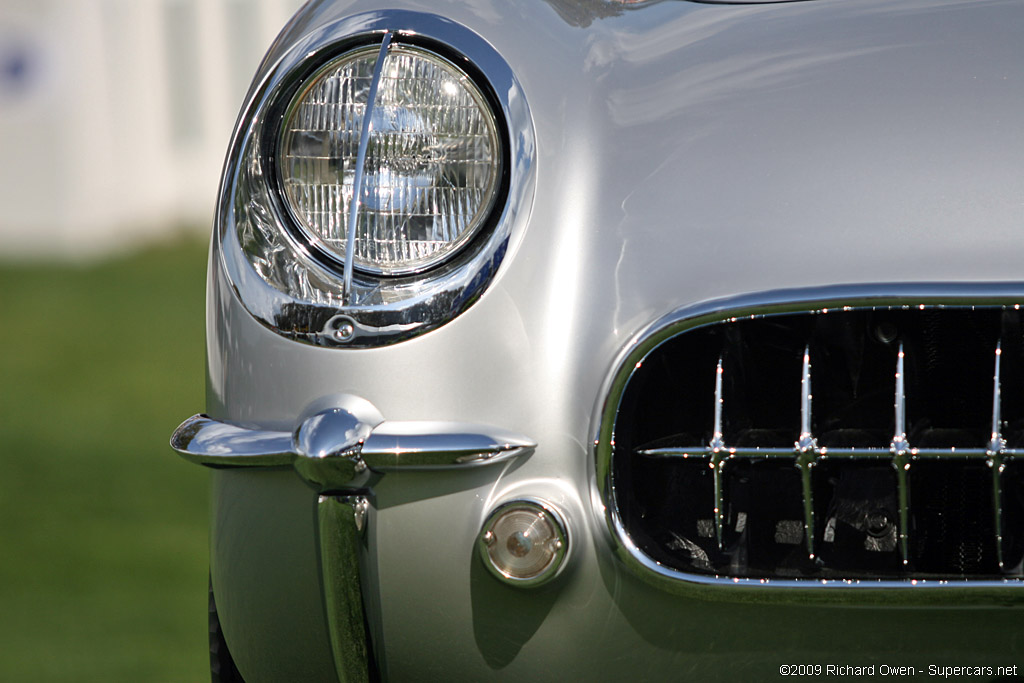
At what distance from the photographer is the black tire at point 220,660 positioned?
147 centimetres

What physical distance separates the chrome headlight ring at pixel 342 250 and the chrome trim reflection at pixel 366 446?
0.09 meters

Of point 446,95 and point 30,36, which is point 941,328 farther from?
point 30,36

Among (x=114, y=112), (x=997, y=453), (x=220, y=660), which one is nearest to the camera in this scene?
(x=997, y=453)

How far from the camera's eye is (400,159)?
3.97 ft

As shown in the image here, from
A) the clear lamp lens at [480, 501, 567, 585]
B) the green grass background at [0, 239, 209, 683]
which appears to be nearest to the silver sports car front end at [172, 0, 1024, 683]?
the clear lamp lens at [480, 501, 567, 585]

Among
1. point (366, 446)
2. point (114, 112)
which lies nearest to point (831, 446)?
point (366, 446)

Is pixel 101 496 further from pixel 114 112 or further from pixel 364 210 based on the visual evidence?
pixel 114 112

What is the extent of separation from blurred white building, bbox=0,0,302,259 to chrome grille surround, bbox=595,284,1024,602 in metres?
8.32

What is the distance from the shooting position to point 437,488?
113 cm

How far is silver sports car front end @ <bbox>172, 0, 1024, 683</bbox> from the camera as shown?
43.2 inches

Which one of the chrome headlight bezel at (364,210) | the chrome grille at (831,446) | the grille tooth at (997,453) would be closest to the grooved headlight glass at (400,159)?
the chrome headlight bezel at (364,210)

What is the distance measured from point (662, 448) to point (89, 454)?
3.38 meters

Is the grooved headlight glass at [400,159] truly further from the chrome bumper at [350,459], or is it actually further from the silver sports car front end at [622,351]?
the chrome bumper at [350,459]

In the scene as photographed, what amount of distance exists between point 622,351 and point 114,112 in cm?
875
